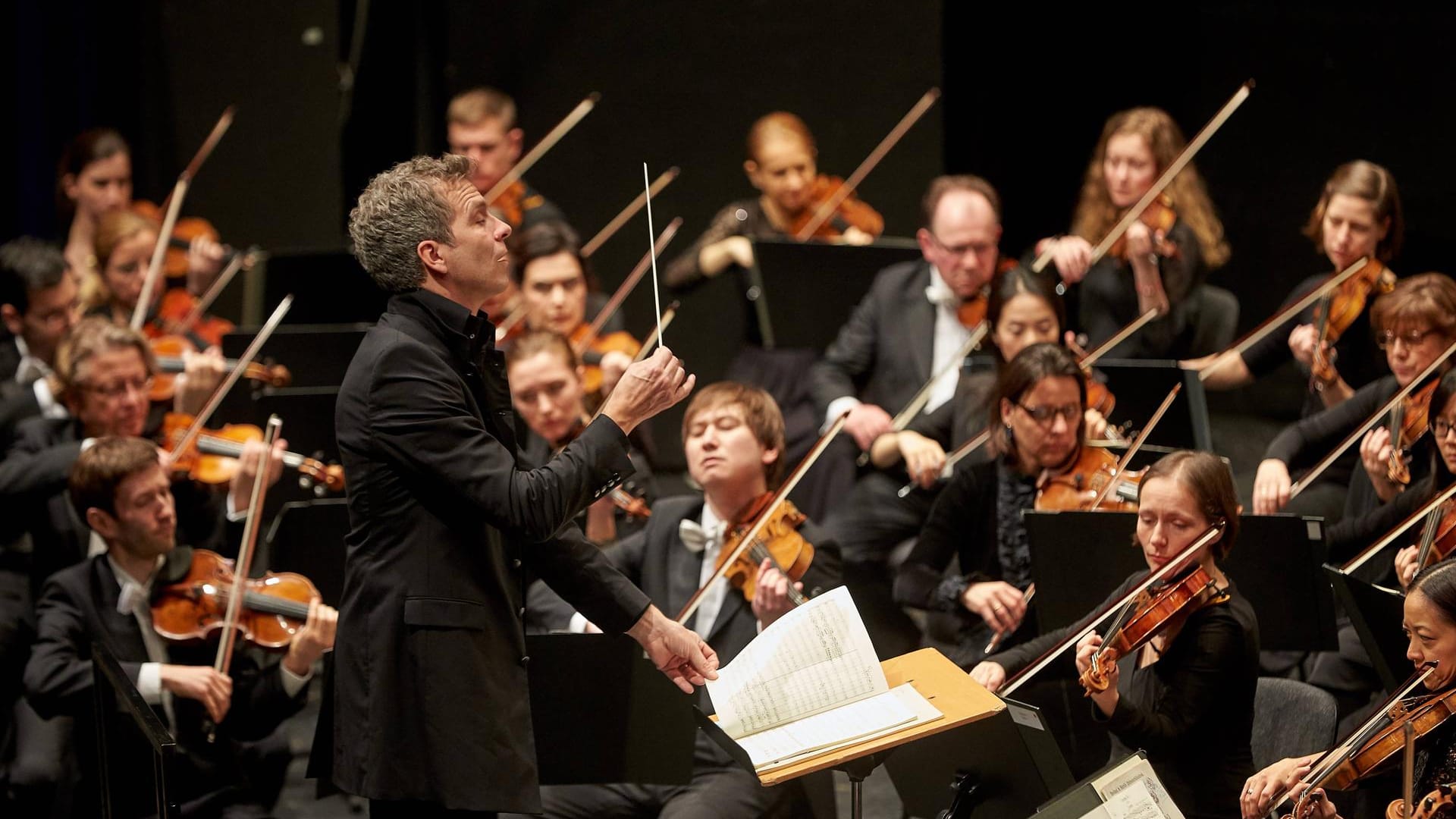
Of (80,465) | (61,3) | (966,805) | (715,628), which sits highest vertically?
(61,3)

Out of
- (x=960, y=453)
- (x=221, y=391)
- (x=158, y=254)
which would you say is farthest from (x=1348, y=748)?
(x=158, y=254)

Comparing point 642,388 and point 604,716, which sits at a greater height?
point 642,388

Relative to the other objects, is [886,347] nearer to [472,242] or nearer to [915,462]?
[915,462]

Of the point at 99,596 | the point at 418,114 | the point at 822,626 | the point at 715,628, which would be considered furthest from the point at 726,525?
the point at 418,114

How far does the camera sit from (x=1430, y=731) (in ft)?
7.47

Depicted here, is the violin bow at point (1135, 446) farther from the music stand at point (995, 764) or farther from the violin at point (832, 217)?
the violin at point (832, 217)

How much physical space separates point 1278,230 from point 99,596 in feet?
12.5

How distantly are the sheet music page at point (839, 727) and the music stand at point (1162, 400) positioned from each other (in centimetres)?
139

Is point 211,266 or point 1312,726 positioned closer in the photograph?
point 1312,726

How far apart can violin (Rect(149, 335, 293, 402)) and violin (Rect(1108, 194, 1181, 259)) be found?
7.12 ft

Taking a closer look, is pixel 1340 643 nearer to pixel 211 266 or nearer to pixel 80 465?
pixel 80 465

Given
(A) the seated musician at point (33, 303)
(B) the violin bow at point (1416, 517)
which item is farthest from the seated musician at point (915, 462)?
(A) the seated musician at point (33, 303)

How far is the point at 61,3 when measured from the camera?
5715mm

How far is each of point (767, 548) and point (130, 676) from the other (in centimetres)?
121
